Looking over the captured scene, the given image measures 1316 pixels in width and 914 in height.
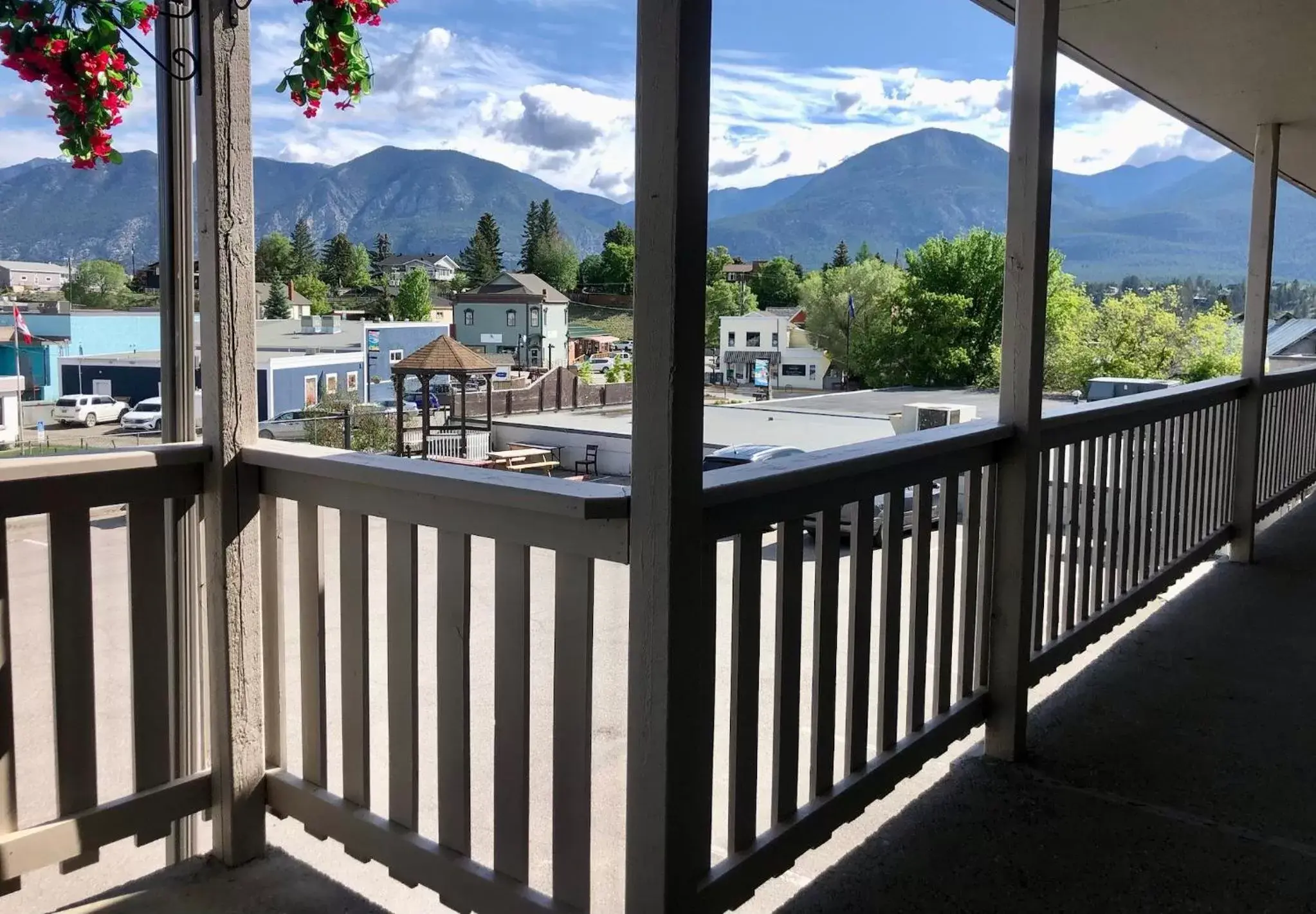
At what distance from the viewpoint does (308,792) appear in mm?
1953

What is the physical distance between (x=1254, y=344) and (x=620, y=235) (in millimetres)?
4322

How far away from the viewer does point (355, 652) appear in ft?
6.19

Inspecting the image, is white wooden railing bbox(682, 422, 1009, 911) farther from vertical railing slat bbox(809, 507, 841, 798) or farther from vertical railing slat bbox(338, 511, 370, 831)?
vertical railing slat bbox(338, 511, 370, 831)

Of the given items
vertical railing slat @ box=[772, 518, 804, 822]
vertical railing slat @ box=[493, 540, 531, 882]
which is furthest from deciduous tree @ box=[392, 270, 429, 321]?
vertical railing slat @ box=[772, 518, 804, 822]

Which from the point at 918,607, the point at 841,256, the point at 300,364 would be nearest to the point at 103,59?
the point at 300,364

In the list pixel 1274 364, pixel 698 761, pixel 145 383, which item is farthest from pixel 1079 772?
pixel 1274 364

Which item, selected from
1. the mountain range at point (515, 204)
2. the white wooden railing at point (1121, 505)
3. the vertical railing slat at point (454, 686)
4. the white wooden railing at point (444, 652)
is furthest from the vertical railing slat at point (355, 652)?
the white wooden railing at point (1121, 505)

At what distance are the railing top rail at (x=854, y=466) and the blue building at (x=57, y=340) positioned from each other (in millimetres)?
962

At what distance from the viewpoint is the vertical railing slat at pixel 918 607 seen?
2.19 meters

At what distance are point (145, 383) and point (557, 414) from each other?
86 cm

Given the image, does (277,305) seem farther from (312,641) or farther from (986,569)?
(986,569)

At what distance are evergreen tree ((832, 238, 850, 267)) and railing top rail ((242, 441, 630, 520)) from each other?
1.34 m

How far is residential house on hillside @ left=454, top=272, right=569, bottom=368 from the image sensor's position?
1.47m

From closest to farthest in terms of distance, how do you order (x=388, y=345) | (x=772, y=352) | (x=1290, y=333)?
(x=388, y=345)
(x=772, y=352)
(x=1290, y=333)
